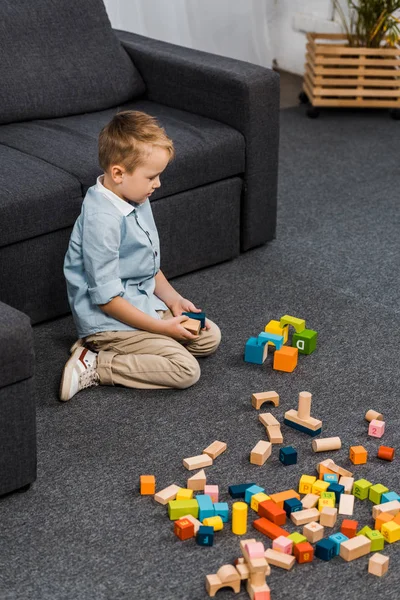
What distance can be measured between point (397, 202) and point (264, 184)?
2.47ft

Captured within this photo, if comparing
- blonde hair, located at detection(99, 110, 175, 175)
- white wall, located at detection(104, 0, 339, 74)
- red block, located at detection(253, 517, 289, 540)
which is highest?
blonde hair, located at detection(99, 110, 175, 175)

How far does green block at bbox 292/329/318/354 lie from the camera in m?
2.54

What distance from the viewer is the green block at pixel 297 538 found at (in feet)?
5.90

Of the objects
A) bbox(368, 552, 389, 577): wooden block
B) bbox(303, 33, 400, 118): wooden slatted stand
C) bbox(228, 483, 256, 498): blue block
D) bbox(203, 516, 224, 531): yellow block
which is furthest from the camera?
bbox(303, 33, 400, 118): wooden slatted stand

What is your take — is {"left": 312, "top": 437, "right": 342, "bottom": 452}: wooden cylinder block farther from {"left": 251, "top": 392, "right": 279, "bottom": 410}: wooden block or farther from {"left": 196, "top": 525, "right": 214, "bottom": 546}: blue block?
{"left": 196, "top": 525, "right": 214, "bottom": 546}: blue block

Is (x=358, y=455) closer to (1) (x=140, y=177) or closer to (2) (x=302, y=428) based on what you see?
(2) (x=302, y=428)

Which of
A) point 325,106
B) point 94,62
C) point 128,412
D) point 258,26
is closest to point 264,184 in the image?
point 94,62

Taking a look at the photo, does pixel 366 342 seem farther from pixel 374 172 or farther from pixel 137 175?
pixel 374 172

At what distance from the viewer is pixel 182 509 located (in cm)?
189

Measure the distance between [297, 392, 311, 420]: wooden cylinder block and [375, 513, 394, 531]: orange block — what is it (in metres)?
0.38

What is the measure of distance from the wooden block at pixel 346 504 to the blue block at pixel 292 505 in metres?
0.09

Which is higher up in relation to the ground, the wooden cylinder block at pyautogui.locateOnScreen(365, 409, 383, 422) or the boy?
the boy

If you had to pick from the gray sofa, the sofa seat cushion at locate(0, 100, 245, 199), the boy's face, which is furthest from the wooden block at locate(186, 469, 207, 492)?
the sofa seat cushion at locate(0, 100, 245, 199)

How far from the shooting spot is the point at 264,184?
3.12 m
